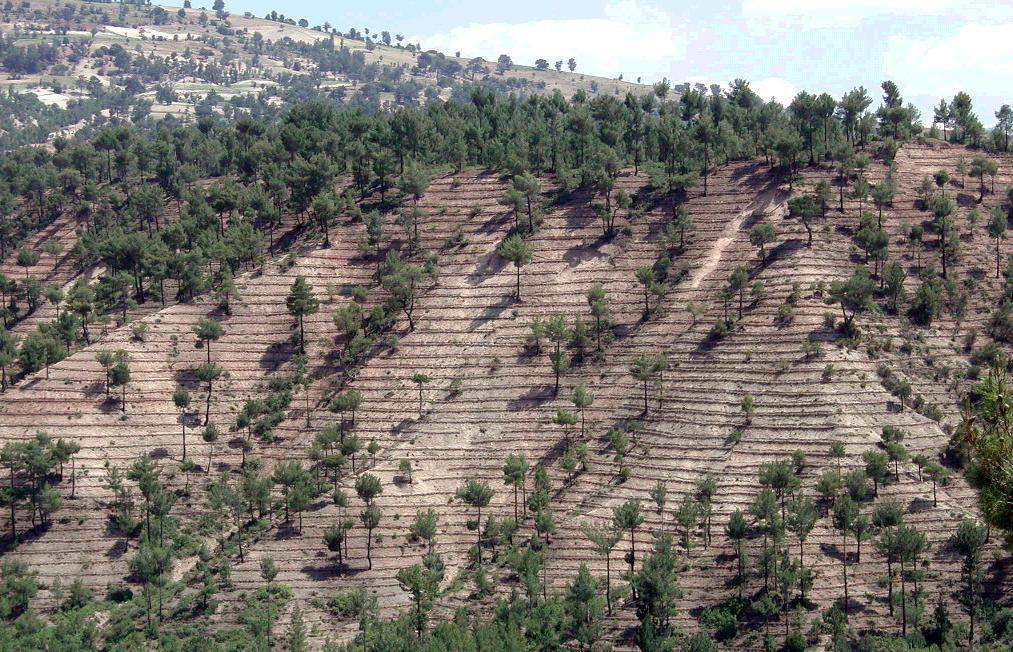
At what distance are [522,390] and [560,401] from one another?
10.3ft

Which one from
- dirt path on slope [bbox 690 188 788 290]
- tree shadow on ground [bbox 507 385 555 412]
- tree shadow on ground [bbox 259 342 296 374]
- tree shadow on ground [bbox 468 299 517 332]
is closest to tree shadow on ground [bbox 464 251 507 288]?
tree shadow on ground [bbox 468 299 517 332]

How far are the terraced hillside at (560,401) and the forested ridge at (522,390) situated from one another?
24 centimetres

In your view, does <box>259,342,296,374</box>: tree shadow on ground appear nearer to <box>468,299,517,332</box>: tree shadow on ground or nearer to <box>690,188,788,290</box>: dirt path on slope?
<box>468,299,517,332</box>: tree shadow on ground

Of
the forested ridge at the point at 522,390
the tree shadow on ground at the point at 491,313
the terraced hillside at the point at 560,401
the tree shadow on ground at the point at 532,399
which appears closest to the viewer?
the forested ridge at the point at 522,390

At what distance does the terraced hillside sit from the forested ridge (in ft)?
0.80

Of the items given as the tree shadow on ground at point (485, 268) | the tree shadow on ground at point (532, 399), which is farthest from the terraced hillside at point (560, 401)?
the tree shadow on ground at point (485, 268)

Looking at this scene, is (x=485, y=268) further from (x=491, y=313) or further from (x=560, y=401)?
(x=560, y=401)

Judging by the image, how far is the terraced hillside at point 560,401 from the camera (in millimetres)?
71188

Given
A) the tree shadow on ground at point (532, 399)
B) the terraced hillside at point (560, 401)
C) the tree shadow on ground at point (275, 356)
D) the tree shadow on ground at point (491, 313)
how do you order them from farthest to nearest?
1. the tree shadow on ground at point (491, 313)
2. the tree shadow on ground at point (275, 356)
3. the tree shadow on ground at point (532, 399)
4. the terraced hillside at point (560, 401)

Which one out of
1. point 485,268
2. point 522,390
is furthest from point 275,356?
point 522,390

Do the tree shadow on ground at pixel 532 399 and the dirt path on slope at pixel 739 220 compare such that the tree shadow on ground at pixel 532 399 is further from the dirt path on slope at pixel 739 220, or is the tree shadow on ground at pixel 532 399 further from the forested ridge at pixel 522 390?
the dirt path on slope at pixel 739 220

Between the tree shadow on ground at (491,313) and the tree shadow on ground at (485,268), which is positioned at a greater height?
the tree shadow on ground at (485,268)

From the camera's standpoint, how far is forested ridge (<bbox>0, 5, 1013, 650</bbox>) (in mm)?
67250

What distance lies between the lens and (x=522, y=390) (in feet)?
278
